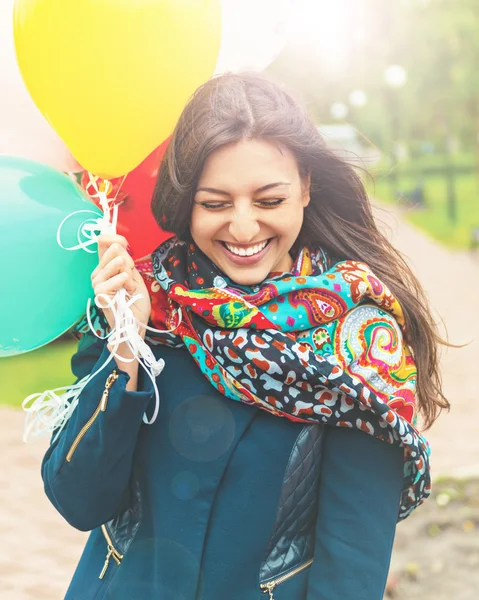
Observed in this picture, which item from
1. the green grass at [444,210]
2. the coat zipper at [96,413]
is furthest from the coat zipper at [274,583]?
the green grass at [444,210]

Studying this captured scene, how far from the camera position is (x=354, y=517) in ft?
5.34

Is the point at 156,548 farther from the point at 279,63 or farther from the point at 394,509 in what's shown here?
the point at 279,63

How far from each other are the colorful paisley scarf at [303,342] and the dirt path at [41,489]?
0.44 meters

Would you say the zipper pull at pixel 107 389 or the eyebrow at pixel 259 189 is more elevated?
the eyebrow at pixel 259 189

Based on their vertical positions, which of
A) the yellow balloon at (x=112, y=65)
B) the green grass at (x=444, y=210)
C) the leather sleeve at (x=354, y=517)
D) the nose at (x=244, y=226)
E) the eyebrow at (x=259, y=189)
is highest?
the yellow balloon at (x=112, y=65)

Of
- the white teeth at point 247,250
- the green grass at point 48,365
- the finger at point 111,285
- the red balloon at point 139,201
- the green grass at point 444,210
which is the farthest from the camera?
the green grass at point 444,210

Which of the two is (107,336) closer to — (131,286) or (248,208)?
(131,286)

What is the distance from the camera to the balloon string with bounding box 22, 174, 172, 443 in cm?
158

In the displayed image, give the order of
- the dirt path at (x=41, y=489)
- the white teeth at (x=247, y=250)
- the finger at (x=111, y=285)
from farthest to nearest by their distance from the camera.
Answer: the dirt path at (x=41, y=489) → the white teeth at (x=247, y=250) → the finger at (x=111, y=285)

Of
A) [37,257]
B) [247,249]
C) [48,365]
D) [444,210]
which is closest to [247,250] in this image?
[247,249]

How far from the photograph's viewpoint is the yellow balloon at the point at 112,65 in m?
1.66

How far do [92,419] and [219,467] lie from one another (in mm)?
280

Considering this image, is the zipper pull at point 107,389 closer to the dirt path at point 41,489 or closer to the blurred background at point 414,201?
the blurred background at point 414,201

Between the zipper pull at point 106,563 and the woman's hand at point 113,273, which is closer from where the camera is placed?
the woman's hand at point 113,273
